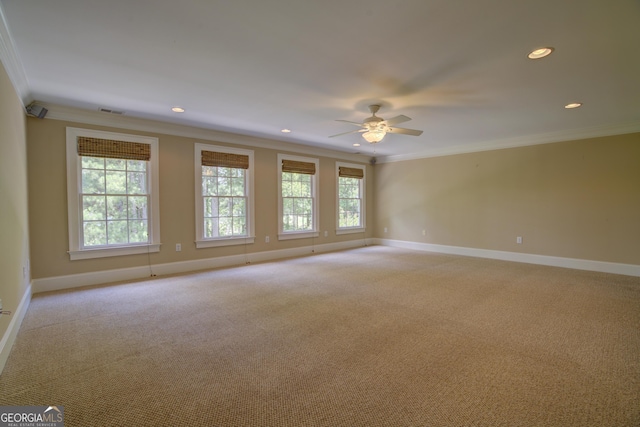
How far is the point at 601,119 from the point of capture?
453 centimetres

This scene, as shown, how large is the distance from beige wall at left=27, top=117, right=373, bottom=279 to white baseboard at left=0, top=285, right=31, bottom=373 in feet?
2.43

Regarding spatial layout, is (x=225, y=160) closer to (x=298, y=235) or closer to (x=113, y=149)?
(x=113, y=149)

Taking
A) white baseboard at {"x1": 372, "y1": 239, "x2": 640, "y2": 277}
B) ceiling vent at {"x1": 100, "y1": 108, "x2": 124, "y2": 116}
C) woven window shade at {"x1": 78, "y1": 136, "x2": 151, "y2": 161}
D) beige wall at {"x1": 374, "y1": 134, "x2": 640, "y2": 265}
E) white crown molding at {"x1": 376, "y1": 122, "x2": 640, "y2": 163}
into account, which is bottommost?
white baseboard at {"x1": 372, "y1": 239, "x2": 640, "y2": 277}

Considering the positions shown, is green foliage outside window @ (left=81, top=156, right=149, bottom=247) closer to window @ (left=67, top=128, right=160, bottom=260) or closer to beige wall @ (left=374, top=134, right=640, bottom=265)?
window @ (left=67, top=128, right=160, bottom=260)

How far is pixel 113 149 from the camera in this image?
435 cm

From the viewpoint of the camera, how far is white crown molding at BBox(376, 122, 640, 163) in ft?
15.9

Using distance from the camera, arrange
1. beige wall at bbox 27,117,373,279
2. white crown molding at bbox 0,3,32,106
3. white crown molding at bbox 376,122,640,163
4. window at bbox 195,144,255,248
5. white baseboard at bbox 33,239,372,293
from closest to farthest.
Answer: white crown molding at bbox 0,3,32,106, beige wall at bbox 27,117,373,279, white baseboard at bbox 33,239,372,293, white crown molding at bbox 376,122,640,163, window at bbox 195,144,255,248

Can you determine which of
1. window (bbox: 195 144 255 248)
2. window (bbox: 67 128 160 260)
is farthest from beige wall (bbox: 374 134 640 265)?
window (bbox: 67 128 160 260)

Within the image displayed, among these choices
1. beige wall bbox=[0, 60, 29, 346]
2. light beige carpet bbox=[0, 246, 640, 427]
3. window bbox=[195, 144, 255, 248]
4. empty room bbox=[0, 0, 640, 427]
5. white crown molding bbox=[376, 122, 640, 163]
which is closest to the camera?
light beige carpet bbox=[0, 246, 640, 427]

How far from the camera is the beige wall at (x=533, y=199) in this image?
488 cm

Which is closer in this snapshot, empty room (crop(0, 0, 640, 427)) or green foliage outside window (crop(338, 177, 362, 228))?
empty room (crop(0, 0, 640, 427))

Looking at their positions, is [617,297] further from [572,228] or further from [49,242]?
[49,242]

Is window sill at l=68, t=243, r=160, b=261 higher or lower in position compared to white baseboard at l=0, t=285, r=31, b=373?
higher

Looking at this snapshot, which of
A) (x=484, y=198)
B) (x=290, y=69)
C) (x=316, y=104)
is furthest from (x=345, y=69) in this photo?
(x=484, y=198)
